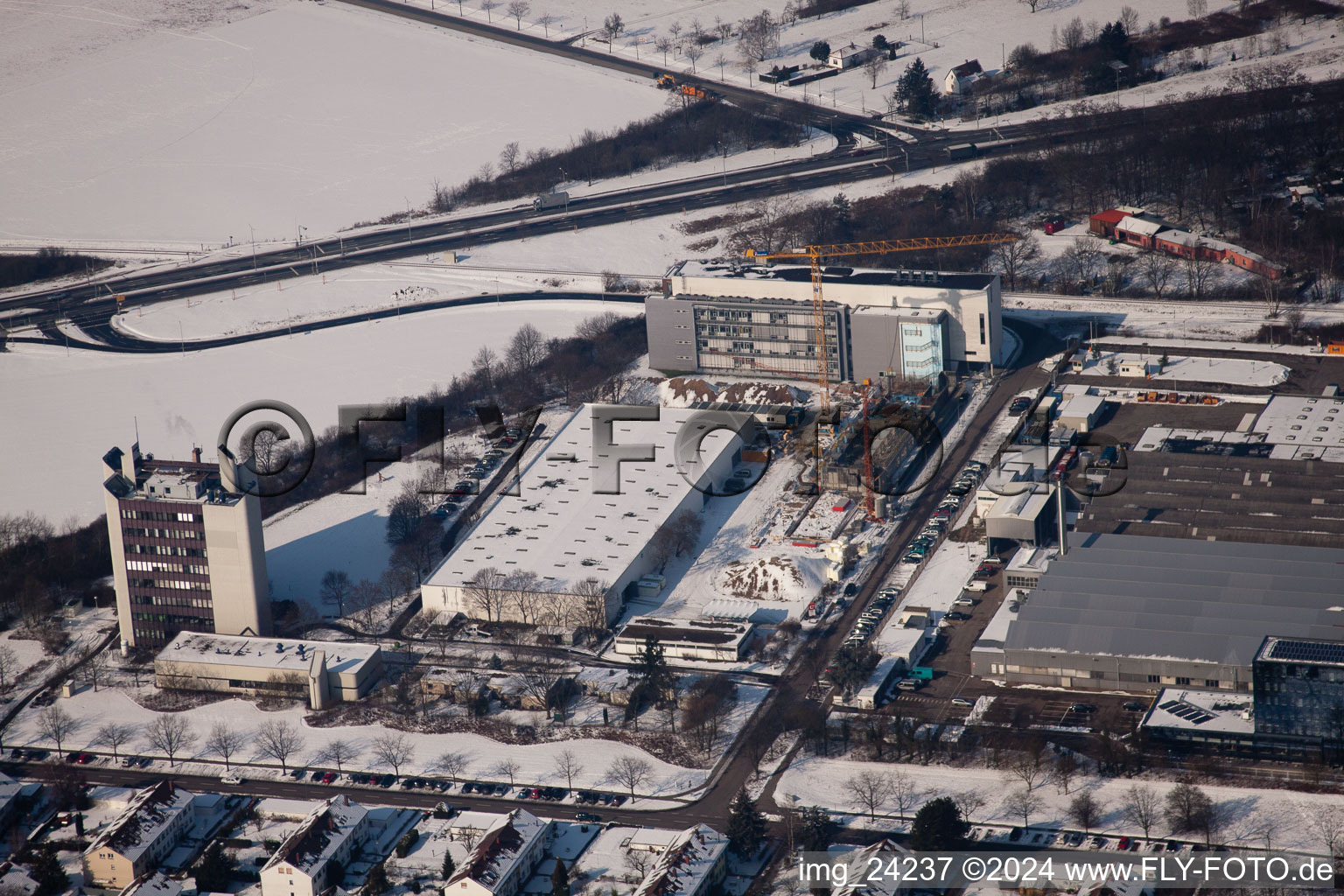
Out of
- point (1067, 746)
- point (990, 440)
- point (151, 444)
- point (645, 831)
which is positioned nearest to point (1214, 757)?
point (1067, 746)

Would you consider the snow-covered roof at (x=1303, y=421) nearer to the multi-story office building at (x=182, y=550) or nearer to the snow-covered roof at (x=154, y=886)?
the multi-story office building at (x=182, y=550)

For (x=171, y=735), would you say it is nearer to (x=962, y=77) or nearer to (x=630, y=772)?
(x=630, y=772)

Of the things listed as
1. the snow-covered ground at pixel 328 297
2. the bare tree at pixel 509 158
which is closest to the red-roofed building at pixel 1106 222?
the snow-covered ground at pixel 328 297

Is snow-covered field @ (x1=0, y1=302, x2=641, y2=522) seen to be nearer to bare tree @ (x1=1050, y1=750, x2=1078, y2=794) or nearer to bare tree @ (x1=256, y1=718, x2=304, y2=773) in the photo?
bare tree @ (x1=256, y1=718, x2=304, y2=773)

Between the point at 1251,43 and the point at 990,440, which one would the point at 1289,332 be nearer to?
the point at 990,440

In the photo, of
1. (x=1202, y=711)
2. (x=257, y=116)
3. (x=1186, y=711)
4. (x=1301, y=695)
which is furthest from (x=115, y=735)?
(x=257, y=116)

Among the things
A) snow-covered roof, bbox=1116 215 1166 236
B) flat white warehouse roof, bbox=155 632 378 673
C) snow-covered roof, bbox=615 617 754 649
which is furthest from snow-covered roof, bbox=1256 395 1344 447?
flat white warehouse roof, bbox=155 632 378 673
